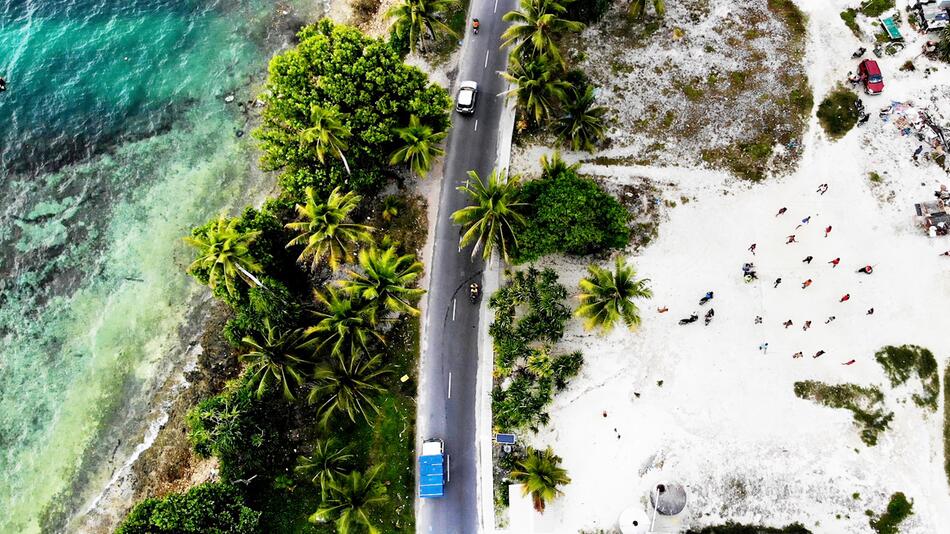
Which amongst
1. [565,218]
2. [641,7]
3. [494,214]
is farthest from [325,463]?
[641,7]

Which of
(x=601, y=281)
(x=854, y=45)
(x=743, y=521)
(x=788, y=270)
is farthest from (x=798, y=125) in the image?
(x=743, y=521)

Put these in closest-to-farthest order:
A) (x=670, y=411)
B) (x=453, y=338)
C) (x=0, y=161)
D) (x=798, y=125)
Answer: (x=670, y=411) → (x=453, y=338) → (x=798, y=125) → (x=0, y=161)

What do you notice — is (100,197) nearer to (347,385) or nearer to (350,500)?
(347,385)

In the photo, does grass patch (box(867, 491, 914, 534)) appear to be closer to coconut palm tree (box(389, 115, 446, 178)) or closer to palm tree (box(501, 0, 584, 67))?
palm tree (box(501, 0, 584, 67))

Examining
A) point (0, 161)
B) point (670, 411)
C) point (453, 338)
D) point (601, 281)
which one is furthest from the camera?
point (0, 161)

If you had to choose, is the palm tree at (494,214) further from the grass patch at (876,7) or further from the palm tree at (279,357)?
the grass patch at (876,7)

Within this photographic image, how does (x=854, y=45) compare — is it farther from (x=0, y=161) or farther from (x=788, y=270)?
(x=0, y=161)
